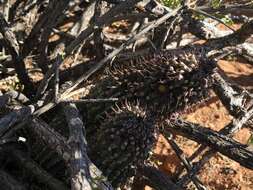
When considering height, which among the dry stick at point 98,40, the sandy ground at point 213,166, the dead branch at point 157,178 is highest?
the dry stick at point 98,40

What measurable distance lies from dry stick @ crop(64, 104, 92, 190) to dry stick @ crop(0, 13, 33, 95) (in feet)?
2.98

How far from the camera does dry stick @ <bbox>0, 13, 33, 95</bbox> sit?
3668mm

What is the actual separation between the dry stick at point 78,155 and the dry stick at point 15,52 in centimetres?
91

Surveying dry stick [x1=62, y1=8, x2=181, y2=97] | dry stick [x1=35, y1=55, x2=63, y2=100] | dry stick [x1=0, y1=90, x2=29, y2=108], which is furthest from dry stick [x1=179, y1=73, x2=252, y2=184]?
dry stick [x1=0, y1=90, x2=29, y2=108]

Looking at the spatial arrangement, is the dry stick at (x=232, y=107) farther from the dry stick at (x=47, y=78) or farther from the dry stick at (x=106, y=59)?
the dry stick at (x=47, y=78)

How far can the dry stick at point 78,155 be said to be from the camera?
7.80 ft

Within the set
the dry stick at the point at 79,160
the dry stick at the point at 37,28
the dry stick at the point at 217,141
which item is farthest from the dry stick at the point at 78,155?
the dry stick at the point at 37,28

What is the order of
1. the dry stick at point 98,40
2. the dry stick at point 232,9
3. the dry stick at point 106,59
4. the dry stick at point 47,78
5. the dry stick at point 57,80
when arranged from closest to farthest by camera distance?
the dry stick at point 57,80 < the dry stick at point 106,59 < the dry stick at point 47,78 < the dry stick at point 232,9 < the dry stick at point 98,40

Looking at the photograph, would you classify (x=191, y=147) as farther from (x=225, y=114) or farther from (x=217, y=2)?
(x=217, y=2)

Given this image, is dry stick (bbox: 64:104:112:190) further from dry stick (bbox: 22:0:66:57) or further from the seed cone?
dry stick (bbox: 22:0:66:57)

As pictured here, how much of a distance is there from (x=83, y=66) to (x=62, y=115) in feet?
3.84

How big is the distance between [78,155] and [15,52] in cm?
143

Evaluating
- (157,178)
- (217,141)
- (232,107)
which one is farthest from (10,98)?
(232,107)

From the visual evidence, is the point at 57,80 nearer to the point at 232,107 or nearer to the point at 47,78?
the point at 47,78
